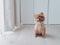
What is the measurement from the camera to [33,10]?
8.15 ft

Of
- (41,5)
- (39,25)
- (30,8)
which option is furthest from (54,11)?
(39,25)

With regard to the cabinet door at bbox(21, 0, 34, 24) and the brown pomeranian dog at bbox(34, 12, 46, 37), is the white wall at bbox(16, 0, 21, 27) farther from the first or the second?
the brown pomeranian dog at bbox(34, 12, 46, 37)

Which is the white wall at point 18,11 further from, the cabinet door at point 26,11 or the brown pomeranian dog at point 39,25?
the brown pomeranian dog at point 39,25

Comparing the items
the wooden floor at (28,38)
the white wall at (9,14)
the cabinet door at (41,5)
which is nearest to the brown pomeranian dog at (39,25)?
the wooden floor at (28,38)

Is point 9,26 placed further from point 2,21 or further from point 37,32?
point 37,32

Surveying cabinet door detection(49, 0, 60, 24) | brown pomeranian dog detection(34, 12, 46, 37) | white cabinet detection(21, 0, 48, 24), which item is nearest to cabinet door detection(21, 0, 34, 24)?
white cabinet detection(21, 0, 48, 24)

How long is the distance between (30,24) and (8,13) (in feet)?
1.84

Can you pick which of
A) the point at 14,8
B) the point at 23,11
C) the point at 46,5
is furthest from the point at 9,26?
the point at 46,5

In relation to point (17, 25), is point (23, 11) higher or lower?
higher

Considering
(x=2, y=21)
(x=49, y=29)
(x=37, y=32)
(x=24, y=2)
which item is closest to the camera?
(x=37, y=32)

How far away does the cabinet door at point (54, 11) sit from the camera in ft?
8.01

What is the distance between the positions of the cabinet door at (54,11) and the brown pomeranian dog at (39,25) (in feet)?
2.19

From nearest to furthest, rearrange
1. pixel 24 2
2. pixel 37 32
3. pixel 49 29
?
pixel 37 32 < pixel 49 29 < pixel 24 2

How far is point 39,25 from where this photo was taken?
6.09ft
